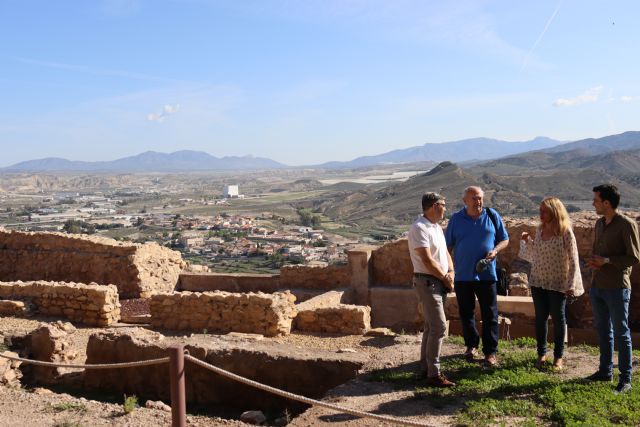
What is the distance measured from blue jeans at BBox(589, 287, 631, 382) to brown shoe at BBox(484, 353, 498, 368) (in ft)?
3.51

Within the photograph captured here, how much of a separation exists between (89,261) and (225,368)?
27.7 ft

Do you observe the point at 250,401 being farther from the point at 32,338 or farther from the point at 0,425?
the point at 32,338

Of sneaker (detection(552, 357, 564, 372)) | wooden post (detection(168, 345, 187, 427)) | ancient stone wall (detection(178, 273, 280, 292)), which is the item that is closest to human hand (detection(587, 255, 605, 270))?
sneaker (detection(552, 357, 564, 372))

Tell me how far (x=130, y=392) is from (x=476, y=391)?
193 inches

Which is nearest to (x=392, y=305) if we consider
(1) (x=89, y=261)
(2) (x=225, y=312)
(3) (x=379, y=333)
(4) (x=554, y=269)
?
(3) (x=379, y=333)

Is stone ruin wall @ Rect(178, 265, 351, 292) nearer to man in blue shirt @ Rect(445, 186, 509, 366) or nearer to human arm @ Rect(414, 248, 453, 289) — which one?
man in blue shirt @ Rect(445, 186, 509, 366)

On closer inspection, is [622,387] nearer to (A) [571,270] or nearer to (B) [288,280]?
(A) [571,270]

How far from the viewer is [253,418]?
22.0ft

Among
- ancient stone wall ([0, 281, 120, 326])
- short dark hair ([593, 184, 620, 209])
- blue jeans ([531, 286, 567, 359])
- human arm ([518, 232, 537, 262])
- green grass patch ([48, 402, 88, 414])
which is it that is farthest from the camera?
ancient stone wall ([0, 281, 120, 326])

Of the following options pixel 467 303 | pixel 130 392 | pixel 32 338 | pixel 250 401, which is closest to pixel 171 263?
pixel 32 338

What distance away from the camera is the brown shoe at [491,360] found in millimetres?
6344

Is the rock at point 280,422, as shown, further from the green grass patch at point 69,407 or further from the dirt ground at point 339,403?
the green grass patch at point 69,407

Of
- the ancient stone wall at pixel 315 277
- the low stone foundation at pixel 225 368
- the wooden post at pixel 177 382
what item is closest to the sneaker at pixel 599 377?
the low stone foundation at pixel 225 368

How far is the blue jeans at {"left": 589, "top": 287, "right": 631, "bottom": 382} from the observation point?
18.3 ft
